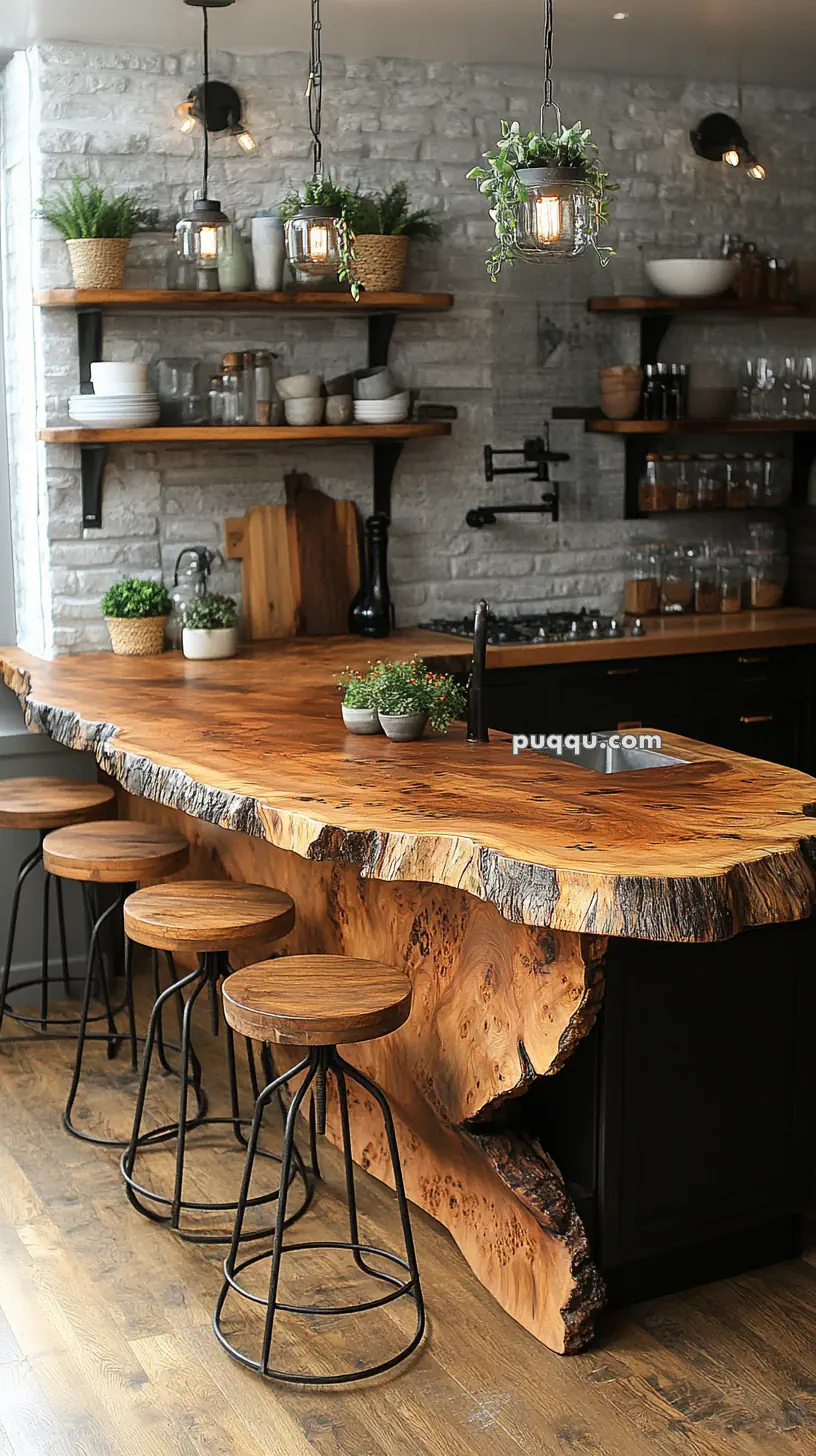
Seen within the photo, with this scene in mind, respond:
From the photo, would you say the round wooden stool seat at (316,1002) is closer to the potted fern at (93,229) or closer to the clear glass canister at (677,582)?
the potted fern at (93,229)

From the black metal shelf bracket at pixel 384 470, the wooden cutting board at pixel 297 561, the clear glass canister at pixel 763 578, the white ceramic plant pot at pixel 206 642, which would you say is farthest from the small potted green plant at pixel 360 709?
the clear glass canister at pixel 763 578

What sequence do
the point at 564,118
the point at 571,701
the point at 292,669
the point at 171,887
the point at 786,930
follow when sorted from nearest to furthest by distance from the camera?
1. the point at 786,930
2. the point at 171,887
3. the point at 292,669
4. the point at 571,701
5. the point at 564,118

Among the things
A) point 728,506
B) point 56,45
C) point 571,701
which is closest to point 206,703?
point 571,701

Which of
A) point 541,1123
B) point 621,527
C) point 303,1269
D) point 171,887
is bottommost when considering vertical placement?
point 303,1269

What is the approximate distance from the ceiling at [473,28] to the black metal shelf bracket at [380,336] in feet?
2.72

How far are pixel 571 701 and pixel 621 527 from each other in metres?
1.00

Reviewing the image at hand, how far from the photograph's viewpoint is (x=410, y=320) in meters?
5.23

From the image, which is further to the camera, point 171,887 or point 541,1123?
point 171,887

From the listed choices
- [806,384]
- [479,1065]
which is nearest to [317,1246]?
[479,1065]

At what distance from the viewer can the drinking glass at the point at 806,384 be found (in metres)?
5.89

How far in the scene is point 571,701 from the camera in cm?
502

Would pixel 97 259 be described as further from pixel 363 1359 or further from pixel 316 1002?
pixel 363 1359

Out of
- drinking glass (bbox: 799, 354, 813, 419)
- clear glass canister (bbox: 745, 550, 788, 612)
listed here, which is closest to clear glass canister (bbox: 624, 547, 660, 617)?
clear glass canister (bbox: 745, 550, 788, 612)

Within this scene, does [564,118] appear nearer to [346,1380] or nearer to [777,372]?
[777,372]
